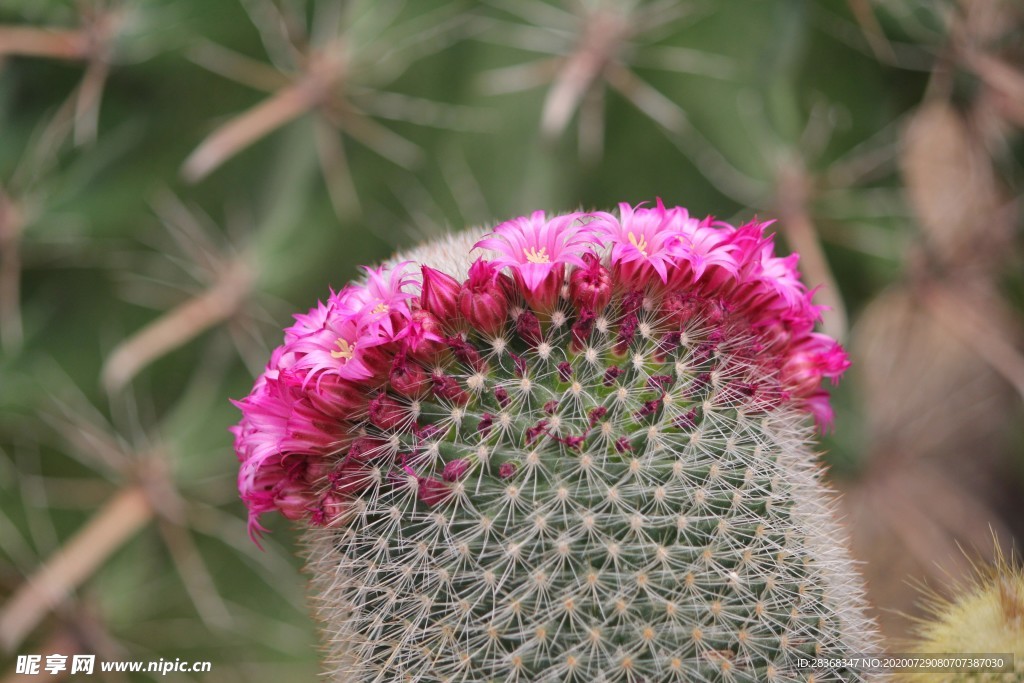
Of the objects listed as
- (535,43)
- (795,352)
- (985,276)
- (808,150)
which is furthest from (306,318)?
(985,276)

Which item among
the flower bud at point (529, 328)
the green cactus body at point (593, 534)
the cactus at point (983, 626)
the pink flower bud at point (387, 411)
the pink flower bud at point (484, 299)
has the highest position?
the pink flower bud at point (484, 299)

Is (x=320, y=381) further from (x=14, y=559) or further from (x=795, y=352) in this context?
(x=14, y=559)

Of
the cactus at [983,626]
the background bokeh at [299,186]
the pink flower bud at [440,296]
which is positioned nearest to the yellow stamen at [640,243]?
the pink flower bud at [440,296]

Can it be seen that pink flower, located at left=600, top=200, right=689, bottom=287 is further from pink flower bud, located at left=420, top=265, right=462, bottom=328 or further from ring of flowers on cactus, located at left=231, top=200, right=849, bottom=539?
pink flower bud, located at left=420, top=265, right=462, bottom=328

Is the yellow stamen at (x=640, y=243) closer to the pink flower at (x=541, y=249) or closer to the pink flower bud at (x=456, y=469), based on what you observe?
the pink flower at (x=541, y=249)

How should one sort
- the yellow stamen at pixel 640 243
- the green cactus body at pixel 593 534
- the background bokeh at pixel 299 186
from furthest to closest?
the background bokeh at pixel 299 186 → the yellow stamen at pixel 640 243 → the green cactus body at pixel 593 534

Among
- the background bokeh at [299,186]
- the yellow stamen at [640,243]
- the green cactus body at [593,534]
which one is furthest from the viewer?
the background bokeh at [299,186]
